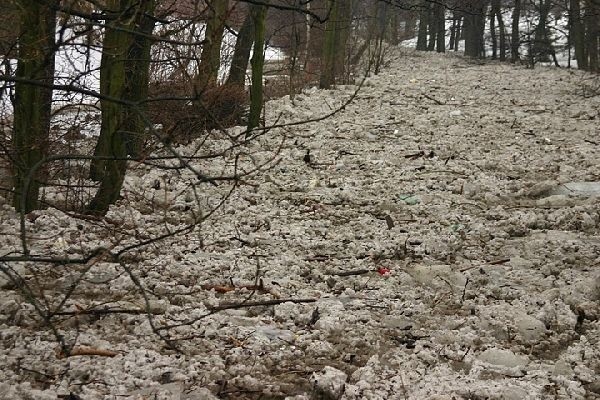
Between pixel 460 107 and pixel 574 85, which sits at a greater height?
pixel 574 85

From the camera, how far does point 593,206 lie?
5.93 m

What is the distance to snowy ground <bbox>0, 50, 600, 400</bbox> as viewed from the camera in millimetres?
3080

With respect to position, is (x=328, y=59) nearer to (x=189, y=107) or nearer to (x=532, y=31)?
(x=189, y=107)

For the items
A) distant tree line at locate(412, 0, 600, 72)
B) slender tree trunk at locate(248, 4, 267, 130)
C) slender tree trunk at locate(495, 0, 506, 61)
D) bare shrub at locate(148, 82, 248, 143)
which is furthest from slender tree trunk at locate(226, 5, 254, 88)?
slender tree trunk at locate(495, 0, 506, 61)

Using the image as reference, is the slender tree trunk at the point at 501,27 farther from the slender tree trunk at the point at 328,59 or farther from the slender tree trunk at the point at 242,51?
the slender tree trunk at the point at 242,51

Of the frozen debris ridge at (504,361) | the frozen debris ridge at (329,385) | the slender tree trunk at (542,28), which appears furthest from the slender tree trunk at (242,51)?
the slender tree trunk at (542,28)

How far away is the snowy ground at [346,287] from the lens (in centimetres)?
308

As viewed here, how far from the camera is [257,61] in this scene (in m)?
9.24

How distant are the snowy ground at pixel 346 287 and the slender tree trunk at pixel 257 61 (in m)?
1.18

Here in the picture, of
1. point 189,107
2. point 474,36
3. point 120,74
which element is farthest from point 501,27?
point 120,74

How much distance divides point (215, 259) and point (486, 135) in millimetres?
6386

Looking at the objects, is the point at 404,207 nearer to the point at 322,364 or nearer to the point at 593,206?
the point at 593,206

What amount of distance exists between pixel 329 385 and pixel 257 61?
6968 mm

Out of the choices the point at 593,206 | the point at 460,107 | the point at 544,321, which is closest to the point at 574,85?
the point at 460,107
